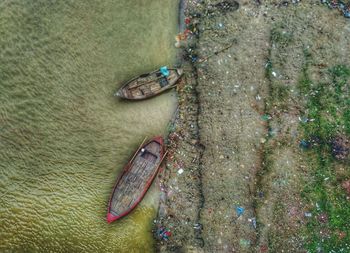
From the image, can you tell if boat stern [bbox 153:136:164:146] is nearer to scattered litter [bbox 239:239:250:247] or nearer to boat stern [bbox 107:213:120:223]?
boat stern [bbox 107:213:120:223]

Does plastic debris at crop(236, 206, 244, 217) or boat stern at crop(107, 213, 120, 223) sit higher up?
boat stern at crop(107, 213, 120, 223)

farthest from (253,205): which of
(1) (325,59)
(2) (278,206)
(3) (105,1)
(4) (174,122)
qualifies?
(3) (105,1)

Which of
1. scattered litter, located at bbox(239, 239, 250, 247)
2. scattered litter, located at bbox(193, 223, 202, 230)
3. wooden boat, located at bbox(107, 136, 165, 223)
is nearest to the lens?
scattered litter, located at bbox(239, 239, 250, 247)

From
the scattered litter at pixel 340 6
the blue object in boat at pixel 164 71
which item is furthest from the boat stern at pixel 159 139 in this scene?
the scattered litter at pixel 340 6

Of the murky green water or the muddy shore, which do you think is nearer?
the muddy shore

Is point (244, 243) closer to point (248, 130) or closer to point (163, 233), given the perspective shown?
point (163, 233)

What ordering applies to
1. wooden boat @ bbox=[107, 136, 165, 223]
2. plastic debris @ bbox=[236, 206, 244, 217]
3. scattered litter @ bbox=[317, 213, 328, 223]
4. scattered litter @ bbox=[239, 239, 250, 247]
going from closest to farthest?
1. scattered litter @ bbox=[317, 213, 328, 223]
2. scattered litter @ bbox=[239, 239, 250, 247]
3. plastic debris @ bbox=[236, 206, 244, 217]
4. wooden boat @ bbox=[107, 136, 165, 223]

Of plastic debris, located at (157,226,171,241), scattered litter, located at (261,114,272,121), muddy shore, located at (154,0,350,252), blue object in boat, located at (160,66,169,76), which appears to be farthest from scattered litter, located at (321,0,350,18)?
plastic debris, located at (157,226,171,241)

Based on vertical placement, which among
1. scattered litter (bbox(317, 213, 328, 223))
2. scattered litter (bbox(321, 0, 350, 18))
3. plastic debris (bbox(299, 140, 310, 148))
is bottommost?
scattered litter (bbox(317, 213, 328, 223))
